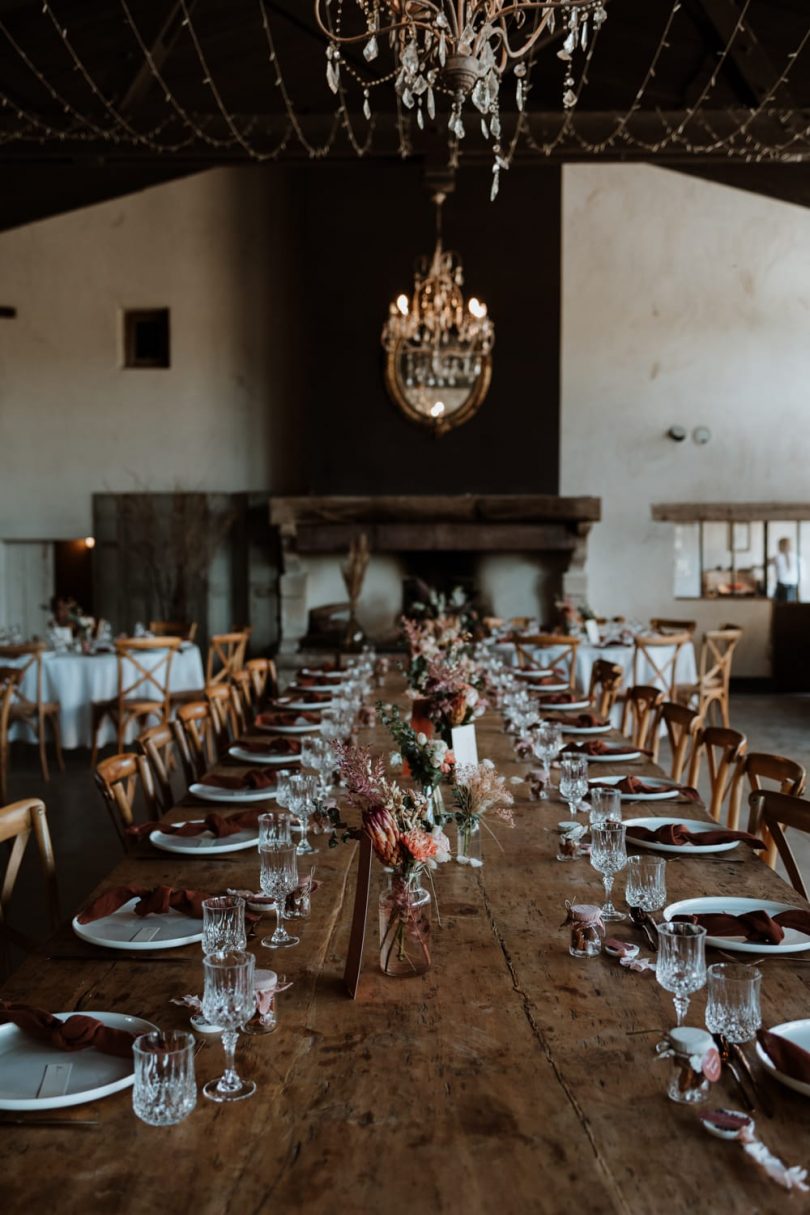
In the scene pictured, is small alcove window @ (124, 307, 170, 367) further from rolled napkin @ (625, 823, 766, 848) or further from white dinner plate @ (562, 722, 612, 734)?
rolled napkin @ (625, 823, 766, 848)

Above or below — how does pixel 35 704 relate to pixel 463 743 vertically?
below

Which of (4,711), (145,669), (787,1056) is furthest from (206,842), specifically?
(145,669)

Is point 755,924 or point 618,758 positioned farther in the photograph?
point 618,758

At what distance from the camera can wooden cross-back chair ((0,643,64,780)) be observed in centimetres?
749

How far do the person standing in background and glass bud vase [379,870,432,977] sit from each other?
10563 mm

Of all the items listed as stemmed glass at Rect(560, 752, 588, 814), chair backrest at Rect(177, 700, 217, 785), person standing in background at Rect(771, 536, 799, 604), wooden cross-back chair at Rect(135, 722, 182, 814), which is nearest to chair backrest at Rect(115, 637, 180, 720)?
chair backrest at Rect(177, 700, 217, 785)

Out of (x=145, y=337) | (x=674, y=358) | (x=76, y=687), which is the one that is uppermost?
(x=145, y=337)

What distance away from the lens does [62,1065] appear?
1639 mm

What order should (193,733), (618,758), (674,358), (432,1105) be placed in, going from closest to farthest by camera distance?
(432,1105)
(618,758)
(193,733)
(674,358)

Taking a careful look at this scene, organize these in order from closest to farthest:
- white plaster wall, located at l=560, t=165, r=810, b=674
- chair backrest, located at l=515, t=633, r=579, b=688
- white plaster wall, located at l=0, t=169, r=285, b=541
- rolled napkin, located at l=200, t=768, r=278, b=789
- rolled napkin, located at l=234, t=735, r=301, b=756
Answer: rolled napkin, located at l=200, t=768, r=278, b=789
rolled napkin, located at l=234, t=735, r=301, b=756
chair backrest, located at l=515, t=633, r=579, b=688
white plaster wall, located at l=560, t=165, r=810, b=674
white plaster wall, located at l=0, t=169, r=285, b=541

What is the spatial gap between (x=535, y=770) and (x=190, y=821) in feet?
3.79

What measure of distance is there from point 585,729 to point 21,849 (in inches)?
101

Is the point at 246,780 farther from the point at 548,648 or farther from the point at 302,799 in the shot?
the point at 548,648

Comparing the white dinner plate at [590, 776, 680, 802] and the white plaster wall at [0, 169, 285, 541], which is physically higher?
the white plaster wall at [0, 169, 285, 541]
